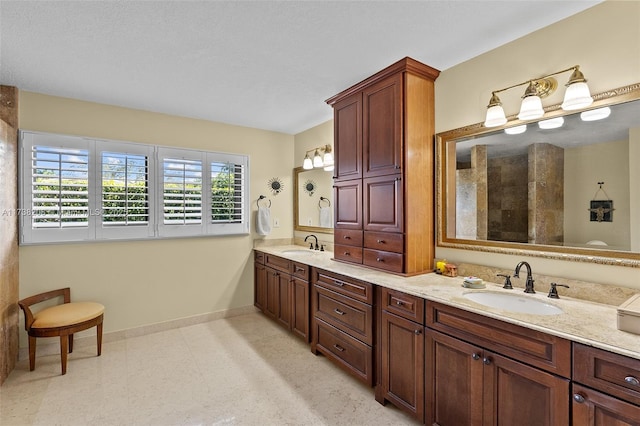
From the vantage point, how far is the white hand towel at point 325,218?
12.3ft

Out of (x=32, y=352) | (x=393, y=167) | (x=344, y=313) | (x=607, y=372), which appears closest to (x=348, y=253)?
(x=344, y=313)

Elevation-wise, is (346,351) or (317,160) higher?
(317,160)

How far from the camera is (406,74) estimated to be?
7.64ft

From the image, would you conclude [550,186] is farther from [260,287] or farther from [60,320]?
[60,320]

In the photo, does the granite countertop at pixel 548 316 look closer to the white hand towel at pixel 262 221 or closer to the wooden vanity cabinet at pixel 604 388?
the wooden vanity cabinet at pixel 604 388

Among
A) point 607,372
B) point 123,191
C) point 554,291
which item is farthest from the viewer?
point 123,191

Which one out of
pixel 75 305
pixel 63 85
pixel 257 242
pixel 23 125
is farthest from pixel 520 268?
pixel 23 125

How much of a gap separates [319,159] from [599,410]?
317cm

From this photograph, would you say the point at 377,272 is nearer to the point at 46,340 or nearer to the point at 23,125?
the point at 46,340

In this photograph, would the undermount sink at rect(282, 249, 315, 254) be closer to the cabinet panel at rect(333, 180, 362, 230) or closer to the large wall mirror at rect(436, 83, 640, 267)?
the cabinet panel at rect(333, 180, 362, 230)

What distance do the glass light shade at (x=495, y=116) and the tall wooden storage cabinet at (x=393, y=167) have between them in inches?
19.9

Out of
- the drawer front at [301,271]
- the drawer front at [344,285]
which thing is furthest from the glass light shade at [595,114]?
the drawer front at [301,271]

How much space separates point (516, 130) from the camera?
2055mm

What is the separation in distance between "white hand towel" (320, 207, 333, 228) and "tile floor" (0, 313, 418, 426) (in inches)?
53.8
